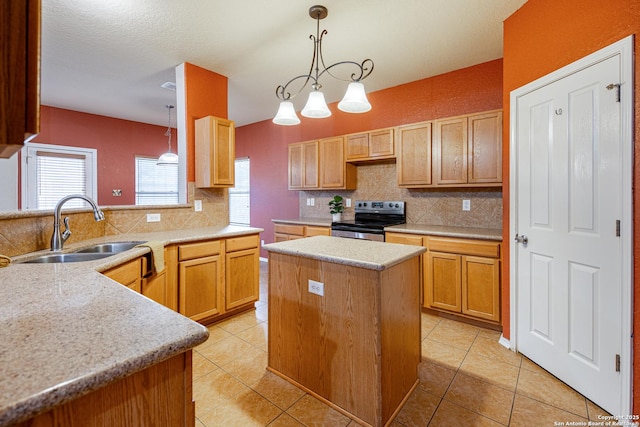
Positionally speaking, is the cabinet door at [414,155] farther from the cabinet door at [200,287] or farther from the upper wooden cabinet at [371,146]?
the cabinet door at [200,287]

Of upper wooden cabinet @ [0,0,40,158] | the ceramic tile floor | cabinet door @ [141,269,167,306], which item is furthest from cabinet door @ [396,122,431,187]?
upper wooden cabinet @ [0,0,40,158]

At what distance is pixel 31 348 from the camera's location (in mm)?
655

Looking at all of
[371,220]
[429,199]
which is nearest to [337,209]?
[371,220]

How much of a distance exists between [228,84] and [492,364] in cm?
402

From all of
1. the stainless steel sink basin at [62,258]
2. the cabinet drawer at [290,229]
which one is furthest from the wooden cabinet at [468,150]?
the stainless steel sink basin at [62,258]

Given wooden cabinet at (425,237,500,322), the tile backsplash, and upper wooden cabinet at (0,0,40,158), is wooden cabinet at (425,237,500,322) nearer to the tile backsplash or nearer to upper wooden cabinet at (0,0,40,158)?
the tile backsplash

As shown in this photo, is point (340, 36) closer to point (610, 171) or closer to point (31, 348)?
point (610, 171)

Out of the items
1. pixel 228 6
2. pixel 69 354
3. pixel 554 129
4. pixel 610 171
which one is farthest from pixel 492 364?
pixel 228 6

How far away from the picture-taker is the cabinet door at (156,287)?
2.14m

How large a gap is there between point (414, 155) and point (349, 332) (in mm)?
2376

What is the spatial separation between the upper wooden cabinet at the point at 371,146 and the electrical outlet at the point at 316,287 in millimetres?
2309

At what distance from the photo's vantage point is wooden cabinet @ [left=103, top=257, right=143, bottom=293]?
5.59ft

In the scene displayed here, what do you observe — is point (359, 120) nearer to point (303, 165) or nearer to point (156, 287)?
point (303, 165)

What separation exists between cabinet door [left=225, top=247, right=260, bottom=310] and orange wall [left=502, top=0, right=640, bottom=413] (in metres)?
2.33
